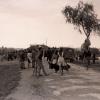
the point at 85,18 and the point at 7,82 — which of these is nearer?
the point at 7,82

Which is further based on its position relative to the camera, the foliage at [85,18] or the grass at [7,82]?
the foliage at [85,18]

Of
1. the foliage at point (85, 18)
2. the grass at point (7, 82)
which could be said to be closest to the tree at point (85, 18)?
the foliage at point (85, 18)

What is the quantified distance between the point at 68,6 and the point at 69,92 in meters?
60.6

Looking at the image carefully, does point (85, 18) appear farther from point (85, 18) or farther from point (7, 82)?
point (7, 82)

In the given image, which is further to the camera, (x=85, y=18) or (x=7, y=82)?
(x=85, y=18)

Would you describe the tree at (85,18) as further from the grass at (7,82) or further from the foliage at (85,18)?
the grass at (7,82)

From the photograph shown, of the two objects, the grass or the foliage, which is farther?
the foliage

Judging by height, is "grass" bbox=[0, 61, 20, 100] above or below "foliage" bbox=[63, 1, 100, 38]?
below

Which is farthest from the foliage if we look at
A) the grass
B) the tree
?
the grass

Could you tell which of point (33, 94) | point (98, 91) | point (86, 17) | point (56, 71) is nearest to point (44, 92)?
point (33, 94)

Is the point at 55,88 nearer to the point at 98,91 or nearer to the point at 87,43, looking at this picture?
the point at 98,91

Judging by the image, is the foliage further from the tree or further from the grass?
the grass

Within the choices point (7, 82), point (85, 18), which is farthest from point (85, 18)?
point (7, 82)

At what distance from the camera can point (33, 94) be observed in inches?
745
